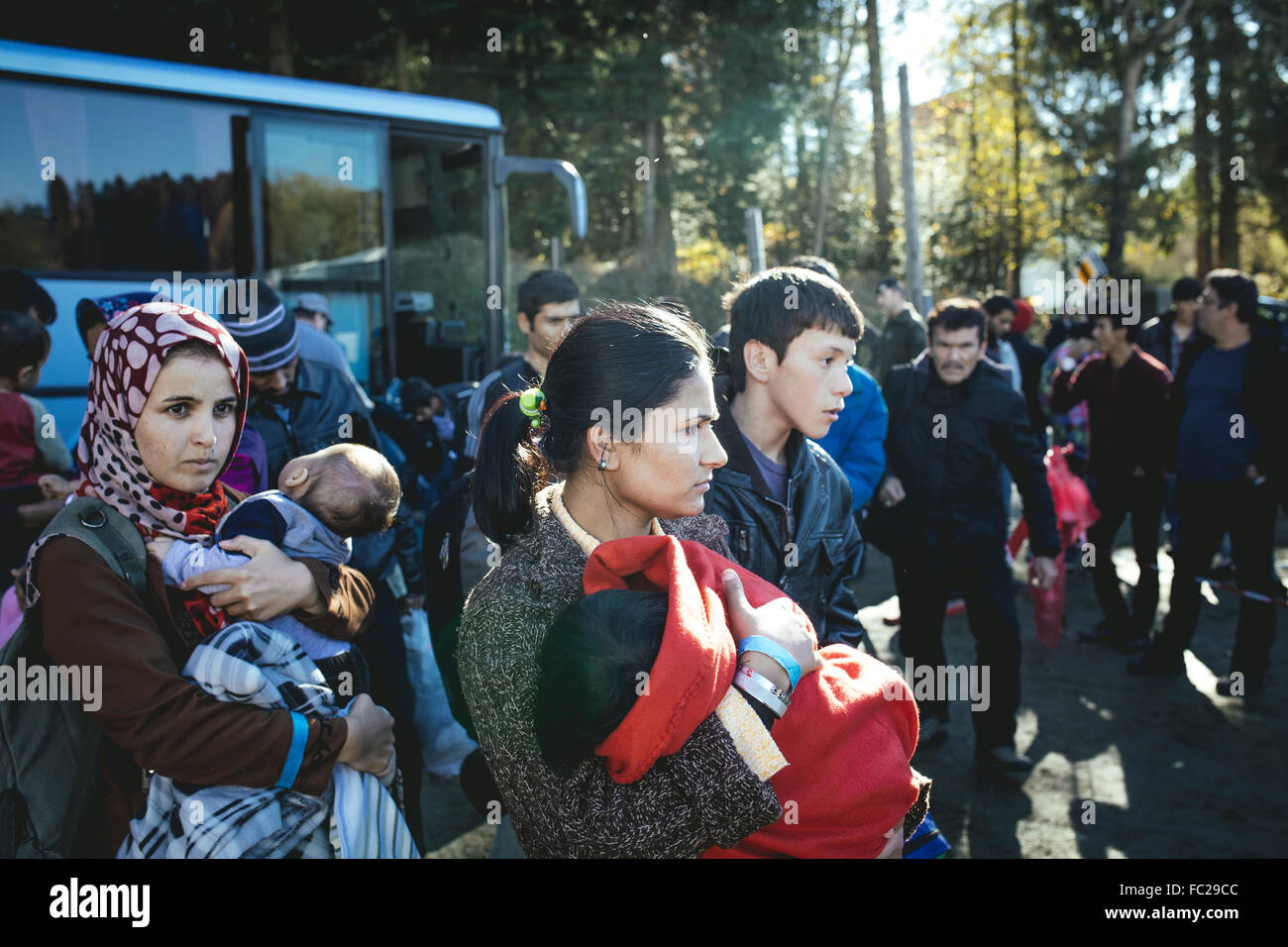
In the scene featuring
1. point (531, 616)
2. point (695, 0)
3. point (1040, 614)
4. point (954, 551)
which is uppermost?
point (695, 0)

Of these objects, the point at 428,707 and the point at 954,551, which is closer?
the point at 428,707

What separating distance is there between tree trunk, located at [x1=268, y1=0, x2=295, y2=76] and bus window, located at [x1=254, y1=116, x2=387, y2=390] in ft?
30.8

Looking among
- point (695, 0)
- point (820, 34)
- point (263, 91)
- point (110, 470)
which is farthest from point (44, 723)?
point (820, 34)

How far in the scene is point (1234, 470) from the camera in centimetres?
571

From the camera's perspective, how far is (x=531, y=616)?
5.34 ft

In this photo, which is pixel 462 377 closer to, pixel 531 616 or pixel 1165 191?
pixel 531 616

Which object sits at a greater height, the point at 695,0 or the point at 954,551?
the point at 695,0

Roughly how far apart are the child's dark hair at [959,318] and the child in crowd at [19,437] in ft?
12.9

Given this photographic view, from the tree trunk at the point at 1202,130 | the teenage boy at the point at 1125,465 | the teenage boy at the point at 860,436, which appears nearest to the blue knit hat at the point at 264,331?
the teenage boy at the point at 860,436

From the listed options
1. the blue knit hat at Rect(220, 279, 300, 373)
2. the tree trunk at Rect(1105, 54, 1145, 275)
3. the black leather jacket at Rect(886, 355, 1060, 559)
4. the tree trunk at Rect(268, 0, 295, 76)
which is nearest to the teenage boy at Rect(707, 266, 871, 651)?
the blue knit hat at Rect(220, 279, 300, 373)

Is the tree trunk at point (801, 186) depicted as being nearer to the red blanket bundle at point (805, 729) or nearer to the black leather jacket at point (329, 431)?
the black leather jacket at point (329, 431)

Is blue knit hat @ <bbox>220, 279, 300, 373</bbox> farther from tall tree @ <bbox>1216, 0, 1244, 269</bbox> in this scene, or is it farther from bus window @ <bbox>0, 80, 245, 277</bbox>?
tall tree @ <bbox>1216, 0, 1244, 269</bbox>

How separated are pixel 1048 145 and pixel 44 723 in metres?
26.7

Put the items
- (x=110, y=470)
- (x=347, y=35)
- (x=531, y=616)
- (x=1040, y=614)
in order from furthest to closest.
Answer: (x=347, y=35), (x=1040, y=614), (x=110, y=470), (x=531, y=616)
